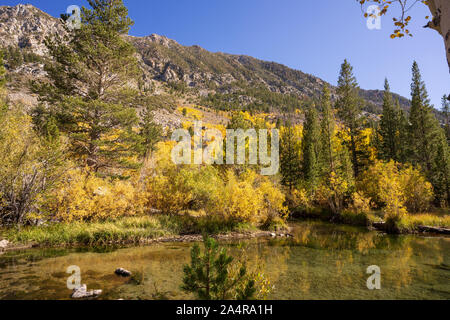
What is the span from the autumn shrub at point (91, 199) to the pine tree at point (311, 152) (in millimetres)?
25861

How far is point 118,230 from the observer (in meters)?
15.2

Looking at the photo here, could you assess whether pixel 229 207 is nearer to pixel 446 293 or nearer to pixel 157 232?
pixel 157 232

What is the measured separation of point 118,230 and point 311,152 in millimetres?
31246

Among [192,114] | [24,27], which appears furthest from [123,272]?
[24,27]

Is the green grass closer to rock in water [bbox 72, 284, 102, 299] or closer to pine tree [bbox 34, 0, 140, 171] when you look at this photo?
rock in water [bbox 72, 284, 102, 299]

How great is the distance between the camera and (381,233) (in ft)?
61.9

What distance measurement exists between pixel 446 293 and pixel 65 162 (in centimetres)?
2020

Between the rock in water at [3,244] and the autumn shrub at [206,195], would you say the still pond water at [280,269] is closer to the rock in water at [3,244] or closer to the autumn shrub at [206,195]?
the rock in water at [3,244]

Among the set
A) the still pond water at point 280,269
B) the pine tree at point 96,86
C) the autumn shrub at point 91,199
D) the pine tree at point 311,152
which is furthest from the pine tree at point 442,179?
the pine tree at point 96,86

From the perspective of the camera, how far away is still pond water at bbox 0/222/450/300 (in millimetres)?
7352

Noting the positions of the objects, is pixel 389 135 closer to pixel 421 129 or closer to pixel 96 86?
pixel 421 129

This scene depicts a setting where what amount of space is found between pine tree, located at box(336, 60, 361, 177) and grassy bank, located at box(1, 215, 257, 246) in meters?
28.9
